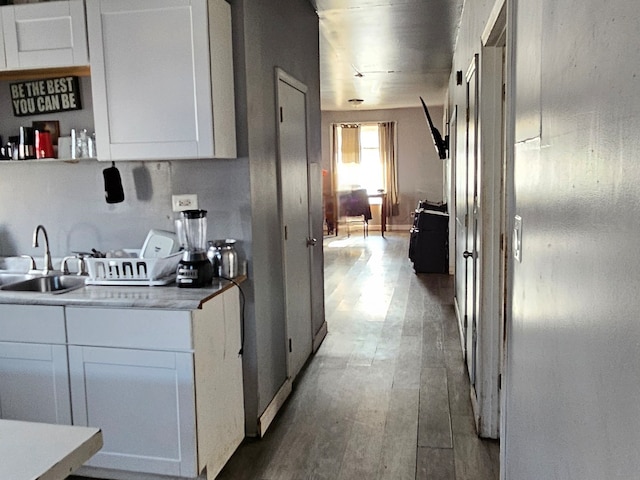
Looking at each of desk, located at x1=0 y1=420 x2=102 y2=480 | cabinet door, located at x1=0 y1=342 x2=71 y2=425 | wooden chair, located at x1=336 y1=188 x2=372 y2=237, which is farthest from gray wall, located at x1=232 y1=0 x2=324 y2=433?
wooden chair, located at x1=336 y1=188 x2=372 y2=237

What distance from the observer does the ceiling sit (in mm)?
3939

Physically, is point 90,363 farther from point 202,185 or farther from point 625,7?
point 625,7

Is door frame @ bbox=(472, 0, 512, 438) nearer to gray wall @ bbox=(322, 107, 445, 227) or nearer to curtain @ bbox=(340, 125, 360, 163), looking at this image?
gray wall @ bbox=(322, 107, 445, 227)

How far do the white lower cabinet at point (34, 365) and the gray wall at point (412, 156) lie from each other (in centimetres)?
943

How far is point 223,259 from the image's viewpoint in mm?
2553

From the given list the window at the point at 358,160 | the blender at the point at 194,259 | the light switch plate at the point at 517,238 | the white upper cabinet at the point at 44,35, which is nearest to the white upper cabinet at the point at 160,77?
the white upper cabinet at the point at 44,35

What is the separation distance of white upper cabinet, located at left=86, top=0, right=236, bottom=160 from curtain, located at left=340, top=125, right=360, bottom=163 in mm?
9008

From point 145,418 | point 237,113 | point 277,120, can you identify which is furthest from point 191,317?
point 277,120

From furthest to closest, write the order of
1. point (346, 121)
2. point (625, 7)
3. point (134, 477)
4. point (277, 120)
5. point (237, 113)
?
point (346, 121)
point (277, 120)
point (237, 113)
point (134, 477)
point (625, 7)

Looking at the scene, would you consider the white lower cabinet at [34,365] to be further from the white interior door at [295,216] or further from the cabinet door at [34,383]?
the white interior door at [295,216]

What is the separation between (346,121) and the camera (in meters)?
11.4

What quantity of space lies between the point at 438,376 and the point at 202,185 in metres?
1.98

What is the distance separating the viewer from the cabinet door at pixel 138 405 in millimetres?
2232

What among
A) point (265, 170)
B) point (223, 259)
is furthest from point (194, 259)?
point (265, 170)
